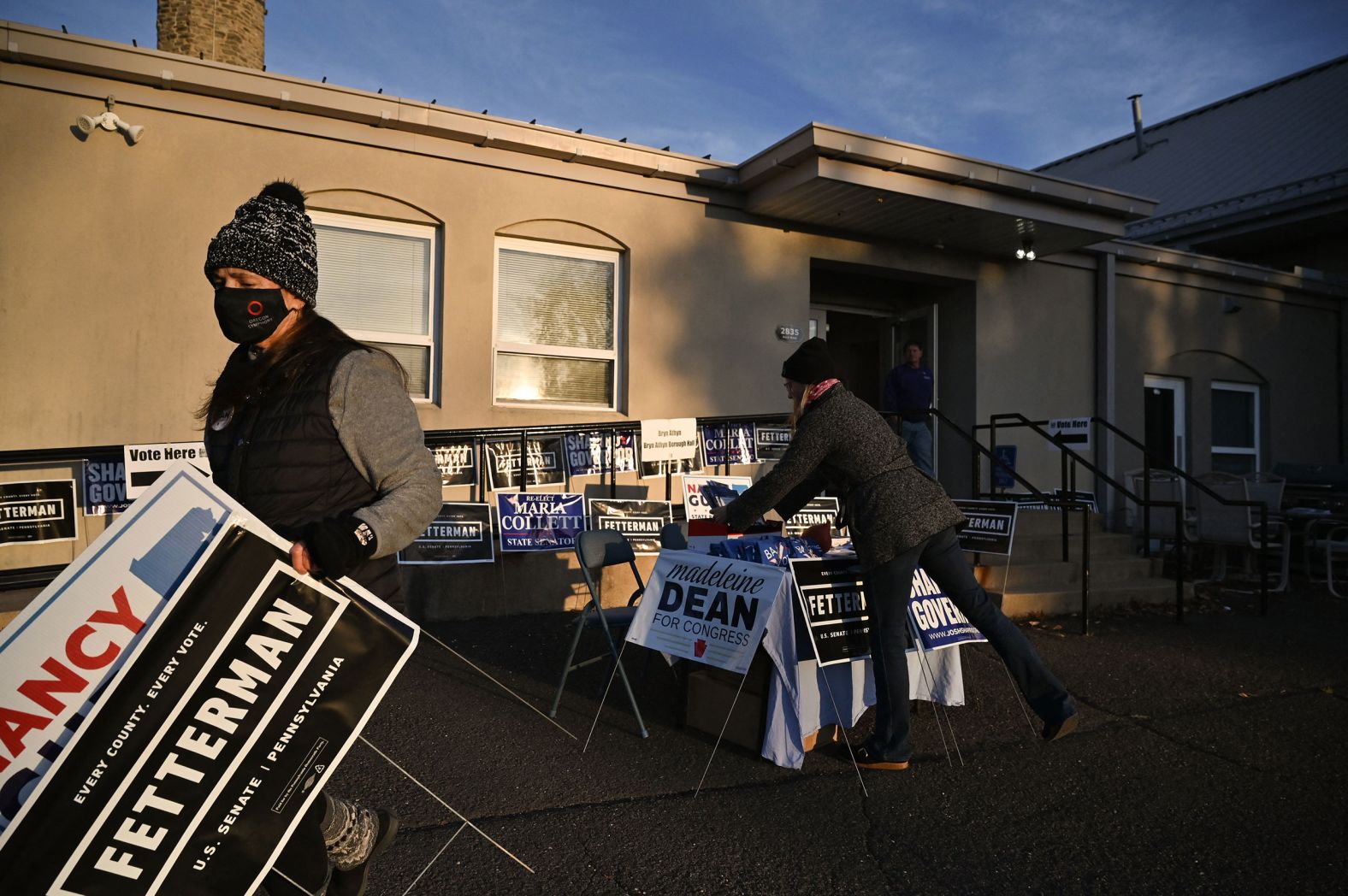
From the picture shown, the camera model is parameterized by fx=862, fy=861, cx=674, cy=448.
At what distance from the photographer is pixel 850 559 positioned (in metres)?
4.23

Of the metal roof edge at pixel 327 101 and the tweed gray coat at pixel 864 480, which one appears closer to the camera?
the tweed gray coat at pixel 864 480

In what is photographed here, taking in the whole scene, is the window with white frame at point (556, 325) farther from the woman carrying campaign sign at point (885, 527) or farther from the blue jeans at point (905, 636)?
the blue jeans at point (905, 636)

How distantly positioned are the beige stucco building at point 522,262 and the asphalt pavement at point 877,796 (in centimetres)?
271

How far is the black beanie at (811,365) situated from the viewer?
4.02 meters

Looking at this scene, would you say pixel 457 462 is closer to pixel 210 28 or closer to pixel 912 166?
pixel 912 166

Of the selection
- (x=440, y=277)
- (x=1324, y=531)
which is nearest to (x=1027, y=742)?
(x=440, y=277)

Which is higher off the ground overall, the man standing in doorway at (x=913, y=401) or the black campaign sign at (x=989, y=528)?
the man standing in doorway at (x=913, y=401)

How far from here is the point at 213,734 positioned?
78.7 inches

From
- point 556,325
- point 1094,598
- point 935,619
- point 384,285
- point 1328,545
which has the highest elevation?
point 384,285

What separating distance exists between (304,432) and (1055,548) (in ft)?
25.6

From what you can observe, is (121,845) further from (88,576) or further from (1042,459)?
(1042,459)

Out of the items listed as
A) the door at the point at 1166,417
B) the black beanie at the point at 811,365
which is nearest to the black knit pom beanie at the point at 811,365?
the black beanie at the point at 811,365

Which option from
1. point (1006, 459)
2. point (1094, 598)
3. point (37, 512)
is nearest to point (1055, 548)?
point (1094, 598)

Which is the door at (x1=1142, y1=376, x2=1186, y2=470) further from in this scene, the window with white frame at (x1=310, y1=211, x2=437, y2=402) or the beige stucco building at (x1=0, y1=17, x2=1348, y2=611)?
the window with white frame at (x1=310, y1=211, x2=437, y2=402)
